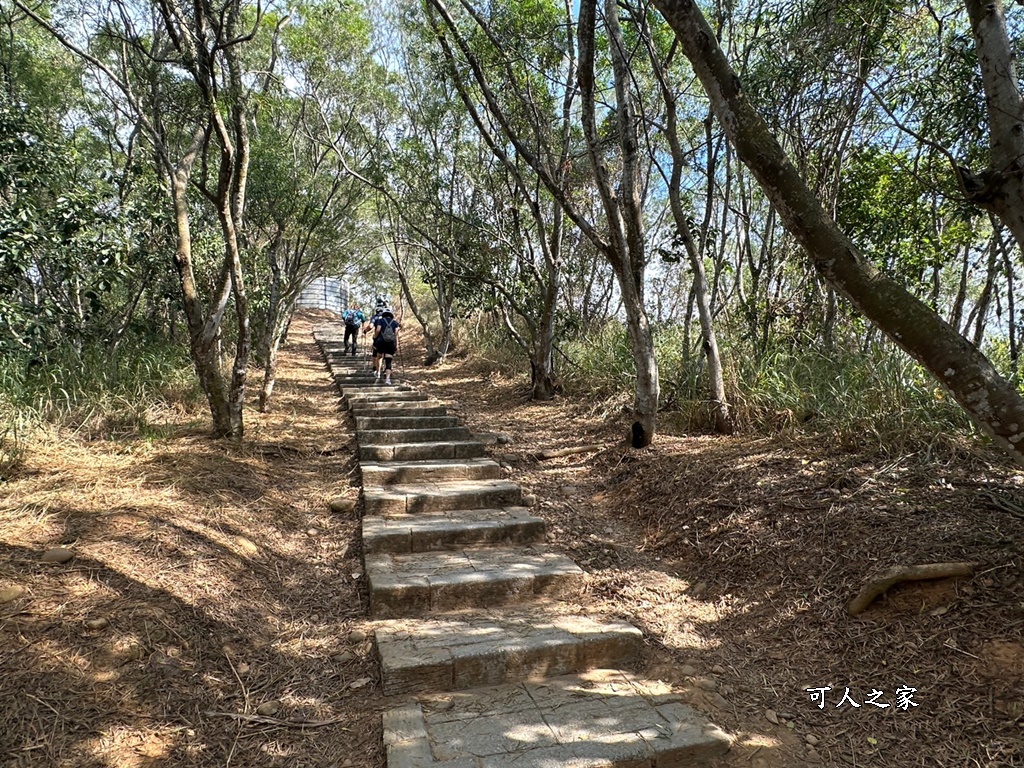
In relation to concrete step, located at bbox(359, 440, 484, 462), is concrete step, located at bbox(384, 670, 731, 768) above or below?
below

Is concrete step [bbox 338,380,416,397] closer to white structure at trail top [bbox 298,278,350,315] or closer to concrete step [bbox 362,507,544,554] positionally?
concrete step [bbox 362,507,544,554]

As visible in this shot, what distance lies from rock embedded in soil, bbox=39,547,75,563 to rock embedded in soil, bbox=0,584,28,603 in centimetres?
24

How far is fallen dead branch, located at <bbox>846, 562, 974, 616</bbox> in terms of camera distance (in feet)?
8.61

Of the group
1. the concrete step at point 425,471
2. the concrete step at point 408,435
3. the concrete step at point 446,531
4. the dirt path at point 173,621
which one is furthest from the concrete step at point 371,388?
the concrete step at point 446,531

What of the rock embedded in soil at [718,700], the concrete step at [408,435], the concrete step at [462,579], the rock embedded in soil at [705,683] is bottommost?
the rock embedded in soil at [718,700]

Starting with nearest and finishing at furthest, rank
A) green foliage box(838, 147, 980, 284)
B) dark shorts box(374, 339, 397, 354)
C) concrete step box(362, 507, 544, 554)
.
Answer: concrete step box(362, 507, 544, 554) < green foliage box(838, 147, 980, 284) < dark shorts box(374, 339, 397, 354)

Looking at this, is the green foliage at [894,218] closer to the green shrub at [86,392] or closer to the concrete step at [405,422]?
the concrete step at [405,422]

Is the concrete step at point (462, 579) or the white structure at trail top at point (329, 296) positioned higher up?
the white structure at trail top at point (329, 296)

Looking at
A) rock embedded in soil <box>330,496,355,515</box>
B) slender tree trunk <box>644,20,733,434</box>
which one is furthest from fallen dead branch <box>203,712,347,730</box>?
slender tree trunk <box>644,20,733,434</box>

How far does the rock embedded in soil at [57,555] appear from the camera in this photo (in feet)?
9.03

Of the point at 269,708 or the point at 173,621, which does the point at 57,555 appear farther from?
the point at 269,708

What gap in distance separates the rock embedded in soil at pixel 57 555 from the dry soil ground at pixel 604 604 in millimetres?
46

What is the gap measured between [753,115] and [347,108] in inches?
451

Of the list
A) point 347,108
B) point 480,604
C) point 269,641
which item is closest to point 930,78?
point 480,604
